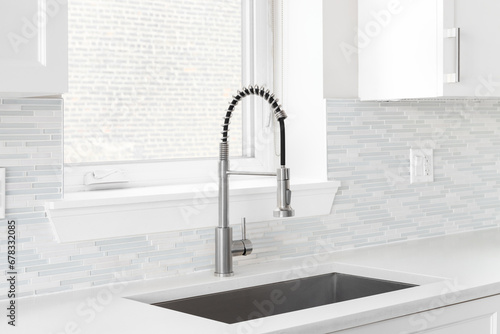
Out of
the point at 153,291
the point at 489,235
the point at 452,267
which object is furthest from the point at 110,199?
the point at 489,235

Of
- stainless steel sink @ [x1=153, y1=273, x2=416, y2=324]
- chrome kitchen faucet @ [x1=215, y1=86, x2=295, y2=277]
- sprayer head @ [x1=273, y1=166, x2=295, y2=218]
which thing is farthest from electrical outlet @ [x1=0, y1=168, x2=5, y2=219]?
sprayer head @ [x1=273, y1=166, x2=295, y2=218]

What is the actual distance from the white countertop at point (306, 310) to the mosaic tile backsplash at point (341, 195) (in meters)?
0.05

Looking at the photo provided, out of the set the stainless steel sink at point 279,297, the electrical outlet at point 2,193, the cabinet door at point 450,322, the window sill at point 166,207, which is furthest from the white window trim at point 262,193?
the cabinet door at point 450,322

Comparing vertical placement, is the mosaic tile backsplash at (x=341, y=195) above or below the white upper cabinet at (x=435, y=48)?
below

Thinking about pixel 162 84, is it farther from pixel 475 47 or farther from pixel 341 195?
pixel 475 47

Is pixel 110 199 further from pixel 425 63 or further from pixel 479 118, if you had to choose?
pixel 479 118

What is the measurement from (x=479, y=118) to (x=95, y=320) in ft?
5.74

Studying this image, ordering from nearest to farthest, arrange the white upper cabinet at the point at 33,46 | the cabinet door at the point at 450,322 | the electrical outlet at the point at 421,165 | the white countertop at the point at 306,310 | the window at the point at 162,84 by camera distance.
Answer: the white upper cabinet at the point at 33,46, the white countertop at the point at 306,310, the cabinet door at the point at 450,322, the window at the point at 162,84, the electrical outlet at the point at 421,165

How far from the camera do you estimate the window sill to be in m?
1.75

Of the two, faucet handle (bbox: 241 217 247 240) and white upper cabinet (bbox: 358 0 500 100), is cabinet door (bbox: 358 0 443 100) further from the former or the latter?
faucet handle (bbox: 241 217 247 240)

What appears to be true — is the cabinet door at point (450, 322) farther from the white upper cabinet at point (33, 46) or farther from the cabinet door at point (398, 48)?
the white upper cabinet at point (33, 46)

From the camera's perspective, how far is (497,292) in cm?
184

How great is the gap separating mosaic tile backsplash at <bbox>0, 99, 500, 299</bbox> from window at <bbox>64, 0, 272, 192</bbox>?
25 centimetres

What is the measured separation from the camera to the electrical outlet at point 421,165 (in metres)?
2.51
